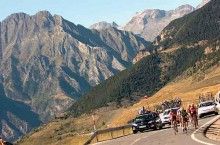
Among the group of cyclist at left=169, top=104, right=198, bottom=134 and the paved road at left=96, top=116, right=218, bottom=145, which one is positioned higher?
the group of cyclist at left=169, top=104, right=198, bottom=134

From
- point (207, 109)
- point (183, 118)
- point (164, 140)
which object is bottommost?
point (164, 140)

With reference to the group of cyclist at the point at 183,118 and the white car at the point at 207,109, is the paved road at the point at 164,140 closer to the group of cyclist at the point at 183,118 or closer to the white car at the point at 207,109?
the group of cyclist at the point at 183,118

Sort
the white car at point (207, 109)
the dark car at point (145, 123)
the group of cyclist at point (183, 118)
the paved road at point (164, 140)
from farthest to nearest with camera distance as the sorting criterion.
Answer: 1. the white car at point (207, 109)
2. the dark car at point (145, 123)
3. the group of cyclist at point (183, 118)
4. the paved road at point (164, 140)

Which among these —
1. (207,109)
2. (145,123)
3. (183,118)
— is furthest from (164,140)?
(207,109)

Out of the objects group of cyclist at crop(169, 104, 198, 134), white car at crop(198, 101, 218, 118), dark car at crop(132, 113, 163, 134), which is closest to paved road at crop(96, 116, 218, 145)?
group of cyclist at crop(169, 104, 198, 134)

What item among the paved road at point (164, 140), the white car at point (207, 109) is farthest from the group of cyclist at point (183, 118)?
the white car at point (207, 109)

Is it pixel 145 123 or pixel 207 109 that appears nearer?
pixel 145 123

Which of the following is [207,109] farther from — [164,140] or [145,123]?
[164,140]

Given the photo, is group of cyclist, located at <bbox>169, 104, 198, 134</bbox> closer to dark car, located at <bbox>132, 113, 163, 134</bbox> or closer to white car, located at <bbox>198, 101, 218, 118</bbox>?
dark car, located at <bbox>132, 113, 163, 134</bbox>

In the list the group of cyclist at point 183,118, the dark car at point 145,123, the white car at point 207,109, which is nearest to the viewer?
the group of cyclist at point 183,118

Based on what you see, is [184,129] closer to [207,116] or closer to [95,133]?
[95,133]

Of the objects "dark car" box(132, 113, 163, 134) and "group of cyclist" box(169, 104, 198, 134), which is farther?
"dark car" box(132, 113, 163, 134)

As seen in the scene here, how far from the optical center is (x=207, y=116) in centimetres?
5509

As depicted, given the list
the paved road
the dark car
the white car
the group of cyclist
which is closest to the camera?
the paved road
